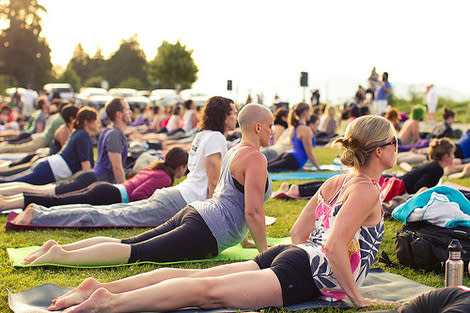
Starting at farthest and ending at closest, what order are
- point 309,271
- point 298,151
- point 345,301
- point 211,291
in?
point 298,151, point 345,301, point 309,271, point 211,291

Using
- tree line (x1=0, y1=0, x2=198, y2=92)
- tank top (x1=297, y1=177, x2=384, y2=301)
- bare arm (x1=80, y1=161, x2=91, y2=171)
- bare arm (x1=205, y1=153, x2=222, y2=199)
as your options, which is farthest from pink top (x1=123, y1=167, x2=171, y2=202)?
tree line (x1=0, y1=0, x2=198, y2=92)

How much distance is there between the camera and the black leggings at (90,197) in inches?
238

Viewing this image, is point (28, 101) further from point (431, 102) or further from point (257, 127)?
point (257, 127)

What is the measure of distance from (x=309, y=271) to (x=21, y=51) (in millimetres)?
58370

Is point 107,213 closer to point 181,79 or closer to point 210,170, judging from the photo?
point 210,170

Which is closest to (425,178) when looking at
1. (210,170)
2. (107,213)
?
(210,170)

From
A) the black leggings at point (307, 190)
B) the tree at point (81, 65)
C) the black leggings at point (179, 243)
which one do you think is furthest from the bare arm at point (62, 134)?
the tree at point (81, 65)

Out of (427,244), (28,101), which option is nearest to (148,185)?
(427,244)

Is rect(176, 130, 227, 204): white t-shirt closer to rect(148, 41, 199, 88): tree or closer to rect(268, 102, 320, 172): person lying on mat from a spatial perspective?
rect(268, 102, 320, 172): person lying on mat

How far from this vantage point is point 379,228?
3.23 meters

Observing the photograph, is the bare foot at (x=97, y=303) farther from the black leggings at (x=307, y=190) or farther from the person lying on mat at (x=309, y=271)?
the black leggings at (x=307, y=190)

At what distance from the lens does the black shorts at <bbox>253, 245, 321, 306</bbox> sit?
305 centimetres

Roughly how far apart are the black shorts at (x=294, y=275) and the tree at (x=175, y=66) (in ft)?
168

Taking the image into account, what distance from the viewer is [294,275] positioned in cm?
306
